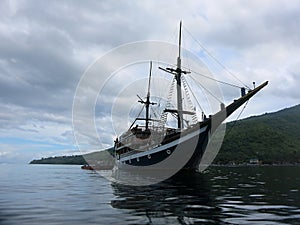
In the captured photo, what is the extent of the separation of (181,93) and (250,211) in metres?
48.9

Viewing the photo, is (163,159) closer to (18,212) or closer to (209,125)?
(209,125)

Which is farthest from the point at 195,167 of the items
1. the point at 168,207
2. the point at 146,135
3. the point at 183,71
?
the point at 168,207

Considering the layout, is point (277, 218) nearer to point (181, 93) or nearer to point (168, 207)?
point (168, 207)

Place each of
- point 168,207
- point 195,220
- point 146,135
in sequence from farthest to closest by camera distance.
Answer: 1. point 146,135
2. point 168,207
3. point 195,220

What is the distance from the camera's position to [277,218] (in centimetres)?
1323

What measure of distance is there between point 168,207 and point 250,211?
4065 millimetres

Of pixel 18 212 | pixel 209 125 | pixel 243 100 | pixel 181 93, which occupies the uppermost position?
pixel 181 93

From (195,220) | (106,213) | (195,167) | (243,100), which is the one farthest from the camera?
(195,167)

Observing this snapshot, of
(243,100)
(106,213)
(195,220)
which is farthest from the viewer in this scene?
(243,100)

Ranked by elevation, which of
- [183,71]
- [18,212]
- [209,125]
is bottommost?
[18,212]

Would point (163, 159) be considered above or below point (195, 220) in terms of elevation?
above

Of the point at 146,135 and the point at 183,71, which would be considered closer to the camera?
the point at 183,71

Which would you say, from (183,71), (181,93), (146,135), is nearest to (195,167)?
(181,93)

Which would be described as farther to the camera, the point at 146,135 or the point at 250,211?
the point at 146,135
